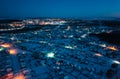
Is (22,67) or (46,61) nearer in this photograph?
(22,67)

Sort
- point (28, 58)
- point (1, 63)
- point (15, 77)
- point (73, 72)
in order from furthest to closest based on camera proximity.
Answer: point (28, 58), point (1, 63), point (73, 72), point (15, 77)

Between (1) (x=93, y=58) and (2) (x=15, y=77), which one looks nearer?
(2) (x=15, y=77)

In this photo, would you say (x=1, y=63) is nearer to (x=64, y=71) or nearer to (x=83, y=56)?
(x=64, y=71)

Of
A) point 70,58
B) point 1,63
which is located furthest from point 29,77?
point 70,58

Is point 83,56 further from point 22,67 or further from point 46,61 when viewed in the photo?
point 22,67

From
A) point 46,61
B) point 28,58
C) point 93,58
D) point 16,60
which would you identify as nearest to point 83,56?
point 93,58

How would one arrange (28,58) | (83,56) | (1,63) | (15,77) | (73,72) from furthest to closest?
(83,56) < (28,58) < (1,63) < (73,72) < (15,77)

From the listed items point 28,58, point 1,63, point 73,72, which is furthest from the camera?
point 28,58

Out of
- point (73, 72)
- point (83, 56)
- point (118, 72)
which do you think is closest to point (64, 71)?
point (73, 72)

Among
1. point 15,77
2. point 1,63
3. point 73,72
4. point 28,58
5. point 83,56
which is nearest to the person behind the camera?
point 15,77
